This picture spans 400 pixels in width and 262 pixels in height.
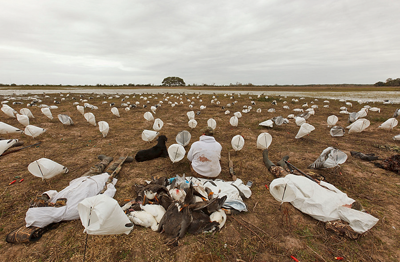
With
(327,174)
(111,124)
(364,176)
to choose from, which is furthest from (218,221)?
(111,124)

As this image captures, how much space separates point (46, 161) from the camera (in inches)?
214

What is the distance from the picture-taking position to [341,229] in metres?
3.82

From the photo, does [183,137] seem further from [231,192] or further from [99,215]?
[99,215]

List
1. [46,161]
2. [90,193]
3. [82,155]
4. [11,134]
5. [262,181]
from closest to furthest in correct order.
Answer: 1. [90,193]
2. [46,161]
3. [262,181]
4. [82,155]
5. [11,134]

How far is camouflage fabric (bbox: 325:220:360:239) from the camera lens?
3.75 meters

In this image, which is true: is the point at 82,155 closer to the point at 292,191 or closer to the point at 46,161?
the point at 46,161

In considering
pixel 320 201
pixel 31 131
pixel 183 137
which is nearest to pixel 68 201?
pixel 183 137

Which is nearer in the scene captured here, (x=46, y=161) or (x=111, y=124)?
(x=46, y=161)

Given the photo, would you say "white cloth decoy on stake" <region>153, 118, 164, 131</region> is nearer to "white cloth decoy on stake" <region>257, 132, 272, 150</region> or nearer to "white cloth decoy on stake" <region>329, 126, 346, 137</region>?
"white cloth decoy on stake" <region>257, 132, 272, 150</region>

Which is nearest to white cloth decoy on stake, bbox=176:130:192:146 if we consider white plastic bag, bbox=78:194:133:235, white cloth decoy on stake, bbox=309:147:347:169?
white plastic bag, bbox=78:194:133:235

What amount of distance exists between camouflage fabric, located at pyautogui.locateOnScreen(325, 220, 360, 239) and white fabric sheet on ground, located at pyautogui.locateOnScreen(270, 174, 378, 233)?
0.10 meters

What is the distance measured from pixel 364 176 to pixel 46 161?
1141cm

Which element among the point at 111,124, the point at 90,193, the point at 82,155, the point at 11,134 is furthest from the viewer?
the point at 111,124

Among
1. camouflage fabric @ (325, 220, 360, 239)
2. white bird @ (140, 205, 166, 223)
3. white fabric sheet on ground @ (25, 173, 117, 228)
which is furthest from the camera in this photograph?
white bird @ (140, 205, 166, 223)
